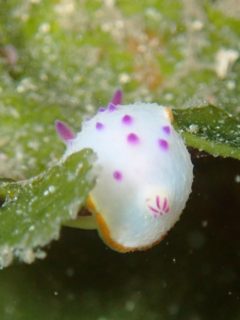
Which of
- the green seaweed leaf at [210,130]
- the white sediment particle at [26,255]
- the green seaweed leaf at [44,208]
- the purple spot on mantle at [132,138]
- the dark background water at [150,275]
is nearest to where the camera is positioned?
the green seaweed leaf at [44,208]

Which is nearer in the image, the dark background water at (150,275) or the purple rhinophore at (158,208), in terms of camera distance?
the purple rhinophore at (158,208)

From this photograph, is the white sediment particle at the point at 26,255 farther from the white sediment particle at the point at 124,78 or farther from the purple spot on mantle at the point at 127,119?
the white sediment particle at the point at 124,78

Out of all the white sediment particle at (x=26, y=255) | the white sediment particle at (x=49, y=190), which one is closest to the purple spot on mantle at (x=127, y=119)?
the white sediment particle at (x=49, y=190)

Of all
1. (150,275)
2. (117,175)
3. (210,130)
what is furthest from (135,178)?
(150,275)

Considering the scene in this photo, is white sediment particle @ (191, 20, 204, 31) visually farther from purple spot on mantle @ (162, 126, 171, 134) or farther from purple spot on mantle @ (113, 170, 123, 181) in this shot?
purple spot on mantle @ (113, 170, 123, 181)

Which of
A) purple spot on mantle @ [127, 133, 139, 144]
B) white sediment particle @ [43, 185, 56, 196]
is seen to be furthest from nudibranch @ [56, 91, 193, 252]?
white sediment particle @ [43, 185, 56, 196]

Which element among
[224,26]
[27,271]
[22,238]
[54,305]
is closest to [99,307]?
[54,305]
